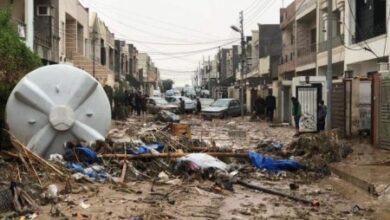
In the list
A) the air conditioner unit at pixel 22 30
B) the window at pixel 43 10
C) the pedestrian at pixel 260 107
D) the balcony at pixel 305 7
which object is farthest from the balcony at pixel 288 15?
the air conditioner unit at pixel 22 30

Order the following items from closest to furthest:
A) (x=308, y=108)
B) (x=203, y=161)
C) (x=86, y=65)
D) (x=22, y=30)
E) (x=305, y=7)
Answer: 1. (x=203, y=161)
2. (x=308, y=108)
3. (x=22, y=30)
4. (x=305, y=7)
5. (x=86, y=65)

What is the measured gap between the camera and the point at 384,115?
61.0 feet

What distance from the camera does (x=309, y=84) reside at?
29.2m

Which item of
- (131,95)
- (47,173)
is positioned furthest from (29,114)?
(131,95)

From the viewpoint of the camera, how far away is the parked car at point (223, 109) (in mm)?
46750

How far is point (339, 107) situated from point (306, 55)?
21.5 meters

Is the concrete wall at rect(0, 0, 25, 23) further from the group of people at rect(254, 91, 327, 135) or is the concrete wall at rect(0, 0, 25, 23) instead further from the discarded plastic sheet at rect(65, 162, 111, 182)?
the discarded plastic sheet at rect(65, 162, 111, 182)

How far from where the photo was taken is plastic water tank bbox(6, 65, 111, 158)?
52.1 feet

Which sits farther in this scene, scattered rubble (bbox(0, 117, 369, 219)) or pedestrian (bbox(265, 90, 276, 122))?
pedestrian (bbox(265, 90, 276, 122))

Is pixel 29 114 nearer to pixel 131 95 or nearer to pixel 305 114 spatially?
pixel 305 114

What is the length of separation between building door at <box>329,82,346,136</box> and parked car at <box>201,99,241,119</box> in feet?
71.3

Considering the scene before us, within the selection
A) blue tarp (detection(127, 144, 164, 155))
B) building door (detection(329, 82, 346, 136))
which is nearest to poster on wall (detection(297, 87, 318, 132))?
building door (detection(329, 82, 346, 136))

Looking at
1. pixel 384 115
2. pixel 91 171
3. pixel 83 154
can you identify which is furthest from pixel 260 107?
pixel 91 171

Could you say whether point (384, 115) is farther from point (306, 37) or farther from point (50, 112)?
point (306, 37)
